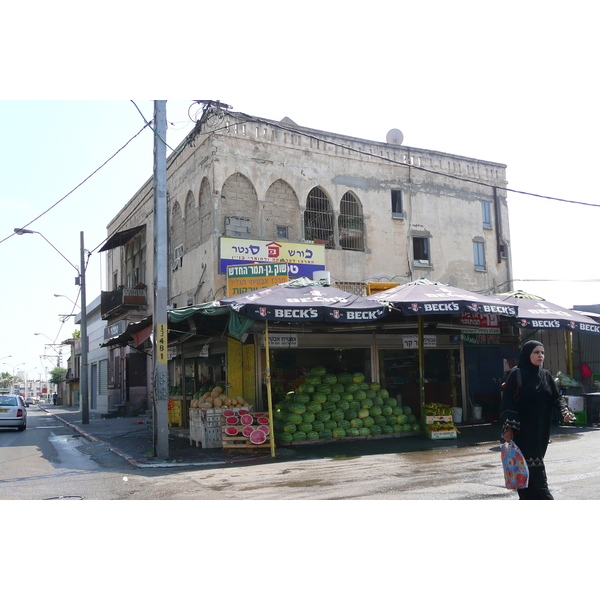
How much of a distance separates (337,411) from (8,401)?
1634cm

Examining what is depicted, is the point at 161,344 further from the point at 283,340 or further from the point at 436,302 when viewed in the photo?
the point at 436,302

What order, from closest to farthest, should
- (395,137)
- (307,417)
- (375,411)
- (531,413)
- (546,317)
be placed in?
1. (531,413)
2. (307,417)
3. (375,411)
4. (546,317)
5. (395,137)

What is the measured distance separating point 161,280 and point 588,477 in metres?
8.72

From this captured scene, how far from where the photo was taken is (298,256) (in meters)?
19.6

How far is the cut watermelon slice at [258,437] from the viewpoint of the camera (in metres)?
12.3

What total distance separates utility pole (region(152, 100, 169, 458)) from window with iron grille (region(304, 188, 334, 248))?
8.59 m

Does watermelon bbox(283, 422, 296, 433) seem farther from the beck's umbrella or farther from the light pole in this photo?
the light pole

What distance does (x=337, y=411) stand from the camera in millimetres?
13422

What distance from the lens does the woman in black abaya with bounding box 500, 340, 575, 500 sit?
5738 mm

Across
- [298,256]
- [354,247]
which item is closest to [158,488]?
[298,256]

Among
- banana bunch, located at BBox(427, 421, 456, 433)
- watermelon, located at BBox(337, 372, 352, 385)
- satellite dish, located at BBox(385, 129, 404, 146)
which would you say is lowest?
banana bunch, located at BBox(427, 421, 456, 433)

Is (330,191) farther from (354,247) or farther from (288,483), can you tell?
(288,483)

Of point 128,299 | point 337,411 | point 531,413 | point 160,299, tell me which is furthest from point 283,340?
point 128,299

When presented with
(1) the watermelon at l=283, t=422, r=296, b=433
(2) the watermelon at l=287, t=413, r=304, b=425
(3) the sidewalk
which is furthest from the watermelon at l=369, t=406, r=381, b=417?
(1) the watermelon at l=283, t=422, r=296, b=433
